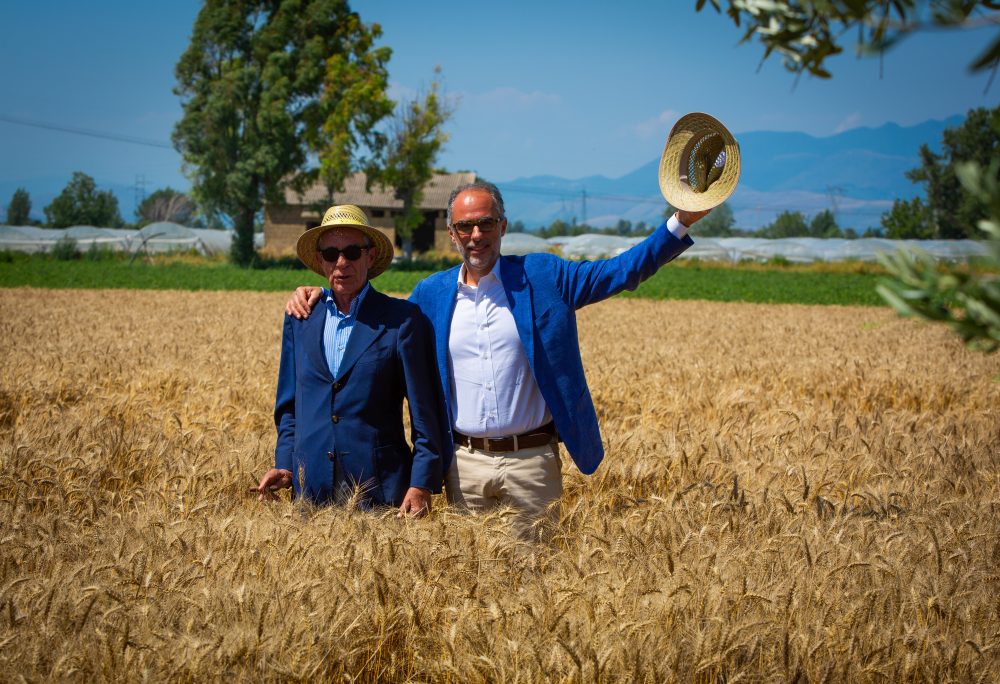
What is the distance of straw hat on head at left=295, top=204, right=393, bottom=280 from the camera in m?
4.12

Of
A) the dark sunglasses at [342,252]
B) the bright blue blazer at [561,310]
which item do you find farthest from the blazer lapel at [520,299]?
the dark sunglasses at [342,252]

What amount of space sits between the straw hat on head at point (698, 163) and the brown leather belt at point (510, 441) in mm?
1282

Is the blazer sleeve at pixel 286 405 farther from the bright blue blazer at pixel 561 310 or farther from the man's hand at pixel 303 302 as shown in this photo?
the bright blue blazer at pixel 561 310

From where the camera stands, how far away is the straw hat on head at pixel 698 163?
3.81 metres

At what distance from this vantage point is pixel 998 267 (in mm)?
1253

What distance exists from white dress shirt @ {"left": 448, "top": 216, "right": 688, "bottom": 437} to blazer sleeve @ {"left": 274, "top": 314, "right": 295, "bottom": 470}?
0.80 m

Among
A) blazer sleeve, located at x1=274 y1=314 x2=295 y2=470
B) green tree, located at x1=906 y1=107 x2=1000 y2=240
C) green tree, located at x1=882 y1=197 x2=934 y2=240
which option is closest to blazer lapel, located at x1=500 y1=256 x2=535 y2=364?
blazer sleeve, located at x1=274 y1=314 x2=295 y2=470

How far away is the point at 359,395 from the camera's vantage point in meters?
4.01

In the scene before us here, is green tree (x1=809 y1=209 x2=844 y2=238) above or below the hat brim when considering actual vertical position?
above

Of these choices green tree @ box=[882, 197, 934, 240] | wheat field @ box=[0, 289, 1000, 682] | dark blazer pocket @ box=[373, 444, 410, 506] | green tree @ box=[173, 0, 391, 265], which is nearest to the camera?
wheat field @ box=[0, 289, 1000, 682]

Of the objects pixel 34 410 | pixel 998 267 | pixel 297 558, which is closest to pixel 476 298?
pixel 297 558

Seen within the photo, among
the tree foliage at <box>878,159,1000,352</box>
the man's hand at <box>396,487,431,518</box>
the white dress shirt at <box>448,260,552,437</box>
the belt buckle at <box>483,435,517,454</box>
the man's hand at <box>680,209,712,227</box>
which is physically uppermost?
the man's hand at <box>680,209,712,227</box>

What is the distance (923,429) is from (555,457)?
436 cm

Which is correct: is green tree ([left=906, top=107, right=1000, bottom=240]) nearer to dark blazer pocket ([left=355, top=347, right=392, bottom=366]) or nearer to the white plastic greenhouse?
the white plastic greenhouse
